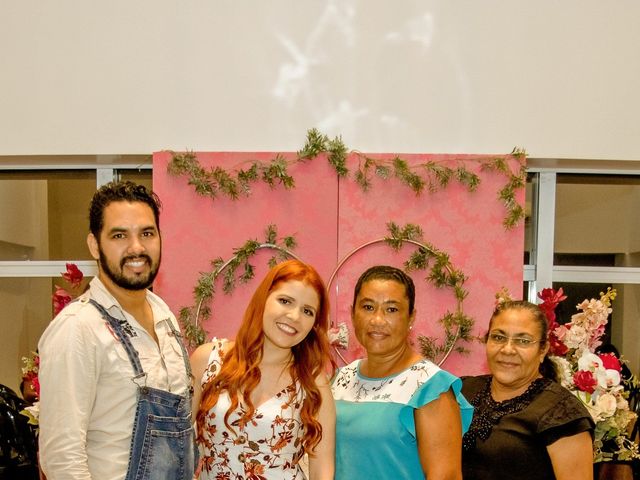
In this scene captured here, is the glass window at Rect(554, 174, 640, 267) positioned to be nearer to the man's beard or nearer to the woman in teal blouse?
the woman in teal blouse

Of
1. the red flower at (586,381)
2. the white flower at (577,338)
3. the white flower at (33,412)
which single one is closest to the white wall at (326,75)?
the white flower at (577,338)

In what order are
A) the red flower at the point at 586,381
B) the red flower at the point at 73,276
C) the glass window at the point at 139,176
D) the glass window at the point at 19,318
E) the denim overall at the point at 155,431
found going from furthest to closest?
the glass window at the point at 19,318
the glass window at the point at 139,176
the red flower at the point at 73,276
the red flower at the point at 586,381
the denim overall at the point at 155,431

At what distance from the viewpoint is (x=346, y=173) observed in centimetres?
352

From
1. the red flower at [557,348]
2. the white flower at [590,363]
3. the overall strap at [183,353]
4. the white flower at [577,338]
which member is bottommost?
the white flower at [590,363]

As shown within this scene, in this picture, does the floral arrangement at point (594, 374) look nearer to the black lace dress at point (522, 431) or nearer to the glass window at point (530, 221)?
the black lace dress at point (522, 431)

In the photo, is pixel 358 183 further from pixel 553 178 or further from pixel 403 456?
pixel 403 456

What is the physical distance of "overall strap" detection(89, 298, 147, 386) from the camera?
1944mm

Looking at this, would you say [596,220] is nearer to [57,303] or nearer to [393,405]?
[393,405]

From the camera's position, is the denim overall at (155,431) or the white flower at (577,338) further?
the white flower at (577,338)

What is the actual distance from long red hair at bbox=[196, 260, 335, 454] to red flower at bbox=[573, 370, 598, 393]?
1.28 m

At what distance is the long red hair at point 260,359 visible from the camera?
220 centimetres

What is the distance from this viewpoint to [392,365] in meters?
2.30

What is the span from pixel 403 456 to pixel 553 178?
7.49ft

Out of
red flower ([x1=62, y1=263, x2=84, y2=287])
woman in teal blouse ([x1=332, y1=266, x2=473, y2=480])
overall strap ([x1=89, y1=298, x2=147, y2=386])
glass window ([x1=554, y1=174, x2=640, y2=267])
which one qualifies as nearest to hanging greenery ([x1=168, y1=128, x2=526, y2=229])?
glass window ([x1=554, y1=174, x2=640, y2=267])
